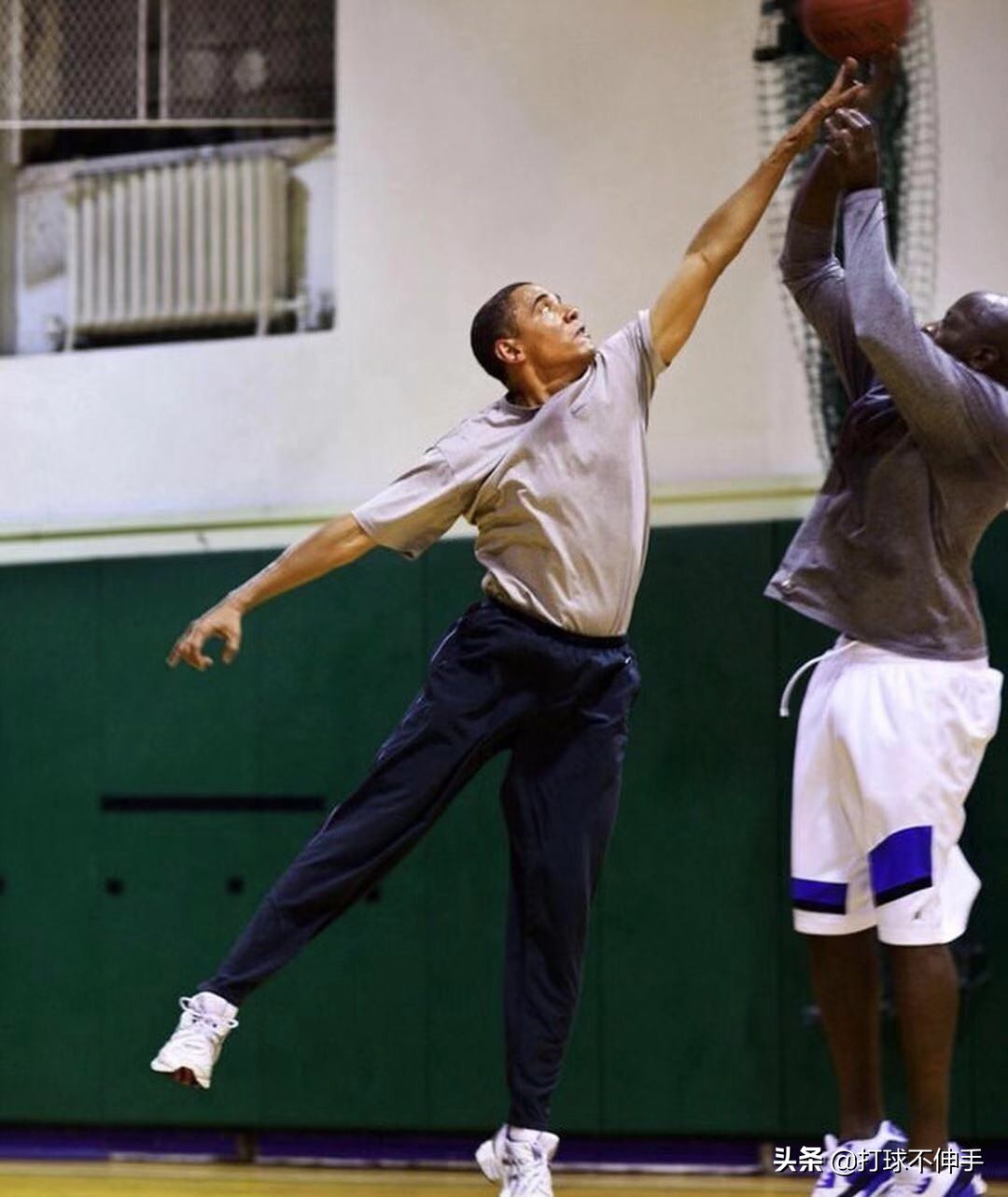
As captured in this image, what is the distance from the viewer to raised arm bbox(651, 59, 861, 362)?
11.5 feet

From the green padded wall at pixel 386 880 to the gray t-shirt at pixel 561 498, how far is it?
109 centimetres

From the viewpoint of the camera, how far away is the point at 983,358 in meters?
3.60

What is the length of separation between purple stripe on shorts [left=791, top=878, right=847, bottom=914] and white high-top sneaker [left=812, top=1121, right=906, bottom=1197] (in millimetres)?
444

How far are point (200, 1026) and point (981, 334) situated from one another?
2044mm

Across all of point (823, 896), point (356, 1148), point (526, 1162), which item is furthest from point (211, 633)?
point (356, 1148)

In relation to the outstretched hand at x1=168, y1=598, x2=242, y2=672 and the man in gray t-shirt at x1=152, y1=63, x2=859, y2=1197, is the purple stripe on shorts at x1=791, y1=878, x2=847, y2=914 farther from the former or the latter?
the outstretched hand at x1=168, y1=598, x2=242, y2=672

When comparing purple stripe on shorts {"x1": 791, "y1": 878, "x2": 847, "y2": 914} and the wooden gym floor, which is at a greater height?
purple stripe on shorts {"x1": 791, "y1": 878, "x2": 847, "y2": 914}

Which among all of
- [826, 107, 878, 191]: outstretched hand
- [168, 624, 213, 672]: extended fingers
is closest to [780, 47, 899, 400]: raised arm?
[826, 107, 878, 191]: outstretched hand

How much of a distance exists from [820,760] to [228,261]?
7.90ft

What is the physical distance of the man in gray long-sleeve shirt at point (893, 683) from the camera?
348cm

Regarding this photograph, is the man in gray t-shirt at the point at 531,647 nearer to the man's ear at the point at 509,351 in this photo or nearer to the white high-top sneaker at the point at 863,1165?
the man's ear at the point at 509,351

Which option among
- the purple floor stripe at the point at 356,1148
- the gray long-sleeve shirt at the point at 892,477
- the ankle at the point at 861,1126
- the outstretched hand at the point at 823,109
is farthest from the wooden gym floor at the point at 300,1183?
the outstretched hand at the point at 823,109

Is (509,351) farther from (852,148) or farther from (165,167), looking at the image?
(165,167)

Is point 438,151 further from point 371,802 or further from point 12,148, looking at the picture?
point 371,802
